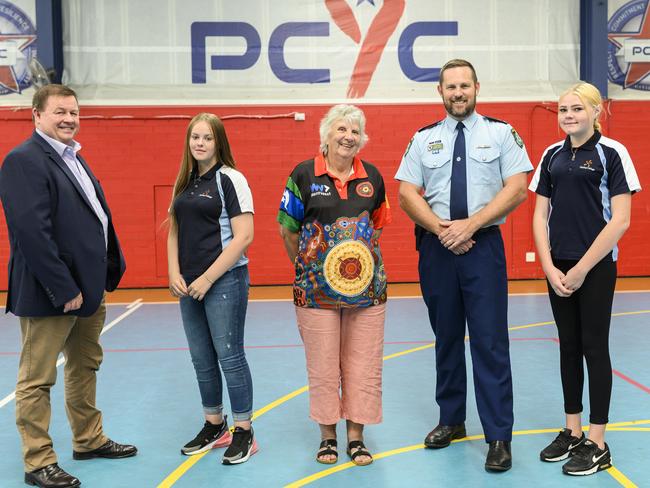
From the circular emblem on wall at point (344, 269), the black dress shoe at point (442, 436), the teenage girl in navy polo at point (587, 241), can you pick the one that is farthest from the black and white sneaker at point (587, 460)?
the circular emblem on wall at point (344, 269)

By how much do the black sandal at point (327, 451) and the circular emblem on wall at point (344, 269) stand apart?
0.76 metres

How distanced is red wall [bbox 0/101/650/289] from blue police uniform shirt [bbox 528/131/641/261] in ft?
20.5

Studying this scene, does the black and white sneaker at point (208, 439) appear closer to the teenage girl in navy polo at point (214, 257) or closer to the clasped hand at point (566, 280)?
the teenage girl in navy polo at point (214, 257)

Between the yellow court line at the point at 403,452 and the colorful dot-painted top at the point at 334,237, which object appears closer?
the yellow court line at the point at 403,452

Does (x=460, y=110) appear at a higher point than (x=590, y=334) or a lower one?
higher

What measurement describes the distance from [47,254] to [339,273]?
129 centimetres

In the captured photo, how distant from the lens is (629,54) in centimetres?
970

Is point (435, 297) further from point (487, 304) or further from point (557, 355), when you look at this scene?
point (557, 355)

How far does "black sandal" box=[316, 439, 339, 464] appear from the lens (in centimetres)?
327

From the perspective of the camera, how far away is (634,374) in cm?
467

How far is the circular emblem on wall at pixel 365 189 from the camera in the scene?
3250 millimetres

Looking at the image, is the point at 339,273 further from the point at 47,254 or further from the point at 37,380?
the point at 37,380

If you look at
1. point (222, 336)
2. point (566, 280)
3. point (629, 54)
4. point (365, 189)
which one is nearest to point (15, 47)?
point (222, 336)

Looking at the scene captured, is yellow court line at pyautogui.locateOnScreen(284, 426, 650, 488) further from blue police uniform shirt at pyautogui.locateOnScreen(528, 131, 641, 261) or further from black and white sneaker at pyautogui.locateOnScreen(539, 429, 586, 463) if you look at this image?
blue police uniform shirt at pyautogui.locateOnScreen(528, 131, 641, 261)
